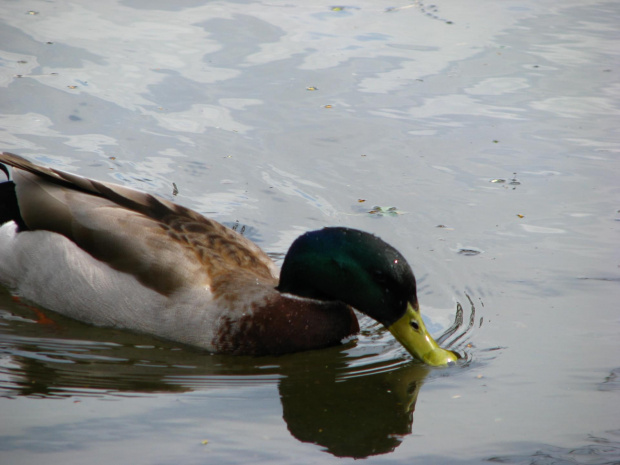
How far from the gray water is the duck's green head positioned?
189mm

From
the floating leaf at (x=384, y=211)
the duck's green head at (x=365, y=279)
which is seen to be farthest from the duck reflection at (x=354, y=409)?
the floating leaf at (x=384, y=211)

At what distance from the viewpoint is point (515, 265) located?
244 inches

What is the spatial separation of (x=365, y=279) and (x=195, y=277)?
0.99m

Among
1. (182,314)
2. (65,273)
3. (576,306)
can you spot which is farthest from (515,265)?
(65,273)

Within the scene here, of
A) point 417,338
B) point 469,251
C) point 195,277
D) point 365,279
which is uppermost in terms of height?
point 365,279

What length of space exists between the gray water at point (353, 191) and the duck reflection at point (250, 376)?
2 cm

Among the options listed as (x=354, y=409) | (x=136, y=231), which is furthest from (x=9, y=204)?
(x=354, y=409)

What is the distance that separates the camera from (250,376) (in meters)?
4.95

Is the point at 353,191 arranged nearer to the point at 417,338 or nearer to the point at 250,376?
the point at 417,338

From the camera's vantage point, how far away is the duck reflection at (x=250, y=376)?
448 cm

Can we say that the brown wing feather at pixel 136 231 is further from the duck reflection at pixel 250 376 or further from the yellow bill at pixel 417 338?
the yellow bill at pixel 417 338

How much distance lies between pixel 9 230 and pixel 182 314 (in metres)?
1.48

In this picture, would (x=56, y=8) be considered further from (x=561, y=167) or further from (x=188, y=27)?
(x=561, y=167)

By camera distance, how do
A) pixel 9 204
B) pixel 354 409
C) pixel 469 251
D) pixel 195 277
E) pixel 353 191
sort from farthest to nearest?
pixel 353 191
pixel 469 251
pixel 9 204
pixel 195 277
pixel 354 409
